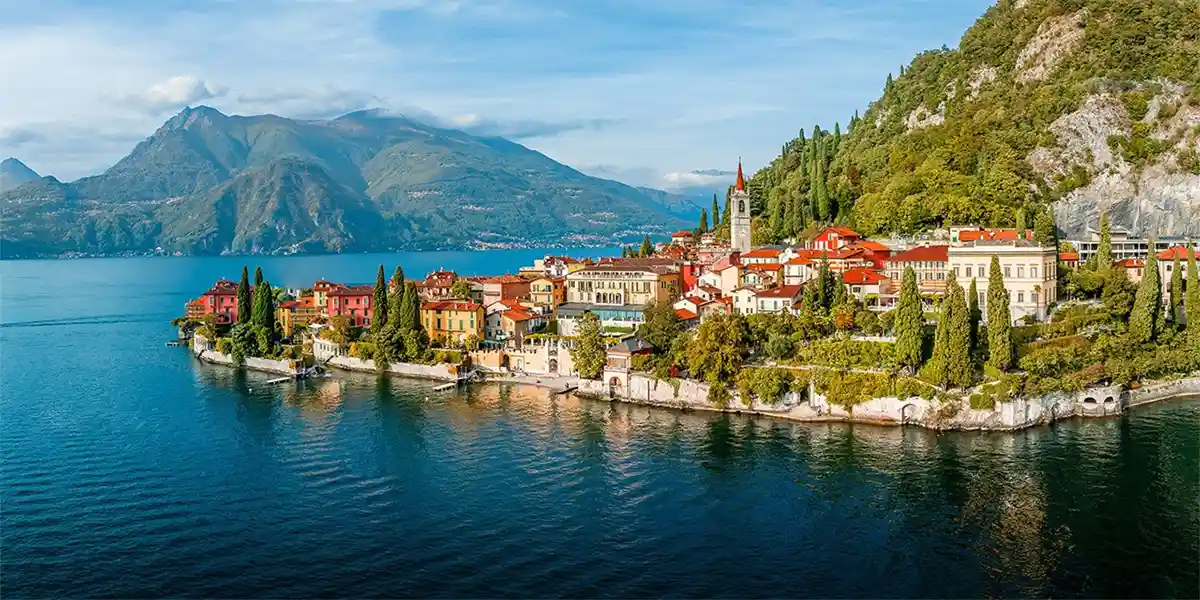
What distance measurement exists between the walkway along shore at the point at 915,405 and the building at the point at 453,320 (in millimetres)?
11057

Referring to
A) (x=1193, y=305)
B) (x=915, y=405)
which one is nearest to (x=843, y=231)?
(x=1193, y=305)

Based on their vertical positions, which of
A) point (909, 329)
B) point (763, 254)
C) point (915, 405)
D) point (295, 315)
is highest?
point (763, 254)

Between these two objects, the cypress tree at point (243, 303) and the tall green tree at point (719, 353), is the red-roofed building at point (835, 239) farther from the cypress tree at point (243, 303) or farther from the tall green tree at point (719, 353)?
the cypress tree at point (243, 303)

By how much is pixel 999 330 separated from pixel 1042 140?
32.9m

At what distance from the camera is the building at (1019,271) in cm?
4566

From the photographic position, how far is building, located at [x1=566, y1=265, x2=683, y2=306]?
193 ft

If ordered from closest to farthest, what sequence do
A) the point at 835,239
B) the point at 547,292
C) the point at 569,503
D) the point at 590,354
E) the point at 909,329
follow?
the point at 569,503 < the point at 909,329 < the point at 590,354 < the point at 835,239 < the point at 547,292

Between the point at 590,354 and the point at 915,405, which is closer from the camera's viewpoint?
the point at 915,405

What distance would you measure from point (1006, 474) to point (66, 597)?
27.6m

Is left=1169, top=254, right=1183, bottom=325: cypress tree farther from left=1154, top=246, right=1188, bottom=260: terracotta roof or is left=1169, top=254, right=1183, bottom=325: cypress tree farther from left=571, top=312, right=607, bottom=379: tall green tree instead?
left=571, top=312, right=607, bottom=379: tall green tree

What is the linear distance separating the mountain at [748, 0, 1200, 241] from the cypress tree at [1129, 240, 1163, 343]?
45.7 ft

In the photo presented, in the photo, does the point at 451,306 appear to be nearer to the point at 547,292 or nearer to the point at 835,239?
the point at 547,292

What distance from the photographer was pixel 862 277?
51031 millimetres

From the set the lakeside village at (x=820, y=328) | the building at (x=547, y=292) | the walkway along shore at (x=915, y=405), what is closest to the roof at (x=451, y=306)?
the lakeside village at (x=820, y=328)
